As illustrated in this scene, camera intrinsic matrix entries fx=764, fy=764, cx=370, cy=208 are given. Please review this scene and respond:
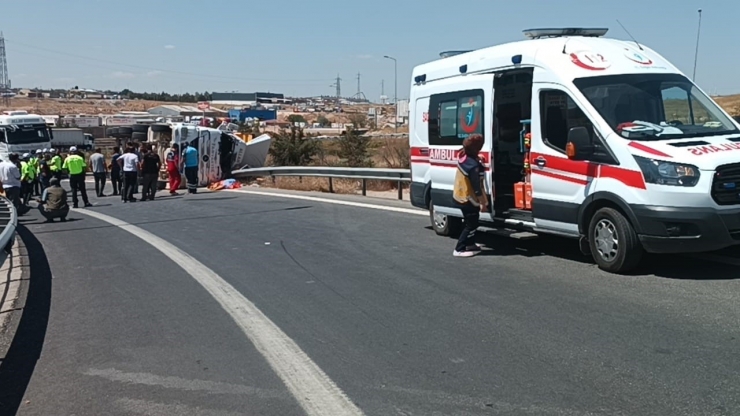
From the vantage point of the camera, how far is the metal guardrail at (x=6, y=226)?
7285mm

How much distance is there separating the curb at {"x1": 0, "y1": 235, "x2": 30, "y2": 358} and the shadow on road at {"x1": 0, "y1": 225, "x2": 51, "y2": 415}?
0.20 ft

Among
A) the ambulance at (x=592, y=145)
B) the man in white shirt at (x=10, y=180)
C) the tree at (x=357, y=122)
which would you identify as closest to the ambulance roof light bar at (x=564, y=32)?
the ambulance at (x=592, y=145)

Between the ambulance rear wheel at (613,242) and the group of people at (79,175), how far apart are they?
500 inches

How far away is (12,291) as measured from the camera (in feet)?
28.7

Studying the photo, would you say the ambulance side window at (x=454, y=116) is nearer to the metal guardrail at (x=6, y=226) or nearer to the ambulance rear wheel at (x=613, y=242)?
the ambulance rear wheel at (x=613, y=242)

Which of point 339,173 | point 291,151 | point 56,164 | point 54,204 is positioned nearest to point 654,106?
point 339,173

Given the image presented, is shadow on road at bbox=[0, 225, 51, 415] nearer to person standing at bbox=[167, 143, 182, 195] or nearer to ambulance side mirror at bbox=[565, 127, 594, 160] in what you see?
ambulance side mirror at bbox=[565, 127, 594, 160]

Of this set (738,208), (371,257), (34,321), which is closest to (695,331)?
(738,208)

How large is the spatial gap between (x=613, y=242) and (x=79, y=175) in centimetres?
1685

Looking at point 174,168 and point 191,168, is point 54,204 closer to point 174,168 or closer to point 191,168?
point 191,168

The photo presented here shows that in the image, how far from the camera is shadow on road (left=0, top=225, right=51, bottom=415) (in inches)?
208

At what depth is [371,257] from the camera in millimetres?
9977

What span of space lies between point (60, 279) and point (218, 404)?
5.48 m

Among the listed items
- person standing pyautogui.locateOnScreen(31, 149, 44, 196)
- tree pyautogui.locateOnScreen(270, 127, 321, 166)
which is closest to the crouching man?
person standing pyautogui.locateOnScreen(31, 149, 44, 196)
